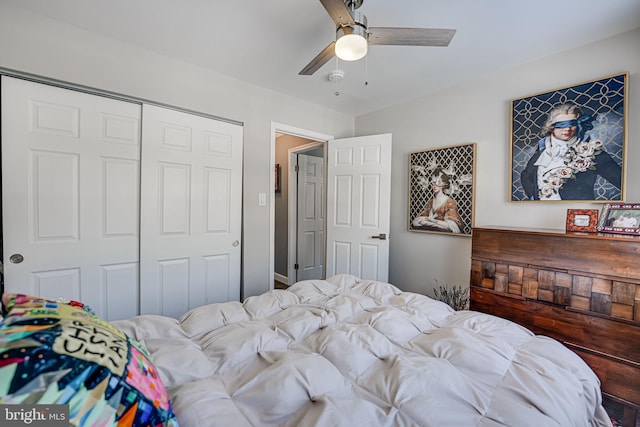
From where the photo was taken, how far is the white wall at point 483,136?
1.90 meters

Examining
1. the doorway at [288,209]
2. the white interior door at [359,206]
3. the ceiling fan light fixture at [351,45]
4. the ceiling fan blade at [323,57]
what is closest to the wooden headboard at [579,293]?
the white interior door at [359,206]

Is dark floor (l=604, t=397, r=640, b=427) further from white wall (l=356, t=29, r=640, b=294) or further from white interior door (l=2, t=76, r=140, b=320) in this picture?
white interior door (l=2, t=76, r=140, b=320)

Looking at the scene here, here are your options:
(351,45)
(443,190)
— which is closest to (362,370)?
(351,45)

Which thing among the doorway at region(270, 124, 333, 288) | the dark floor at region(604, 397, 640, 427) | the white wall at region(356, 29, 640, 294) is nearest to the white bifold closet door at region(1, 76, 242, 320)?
the doorway at region(270, 124, 333, 288)

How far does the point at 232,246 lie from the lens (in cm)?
269

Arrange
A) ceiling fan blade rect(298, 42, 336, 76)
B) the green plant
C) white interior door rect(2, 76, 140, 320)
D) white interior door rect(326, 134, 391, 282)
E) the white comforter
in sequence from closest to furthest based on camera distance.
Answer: the white comforter < ceiling fan blade rect(298, 42, 336, 76) < white interior door rect(2, 76, 140, 320) < the green plant < white interior door rect(326, 134, 391, 282)

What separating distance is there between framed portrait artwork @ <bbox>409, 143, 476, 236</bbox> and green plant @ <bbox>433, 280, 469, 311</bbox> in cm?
53

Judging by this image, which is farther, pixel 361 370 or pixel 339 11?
pixel 339 11

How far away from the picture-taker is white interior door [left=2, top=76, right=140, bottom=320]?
174 centimetres

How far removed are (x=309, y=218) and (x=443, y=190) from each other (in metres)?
2.09

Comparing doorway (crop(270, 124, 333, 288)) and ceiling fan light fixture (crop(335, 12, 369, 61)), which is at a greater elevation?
ceiling fan light fixture (crop(335, 12, 369, 61))

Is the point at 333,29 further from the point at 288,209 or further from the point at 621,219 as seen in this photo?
the point at 288,209

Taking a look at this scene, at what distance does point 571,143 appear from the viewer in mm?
2039

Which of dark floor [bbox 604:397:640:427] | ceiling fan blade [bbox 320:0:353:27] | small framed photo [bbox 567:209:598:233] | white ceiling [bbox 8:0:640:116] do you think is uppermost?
white ceiling [bbox 8:0:640:116]
